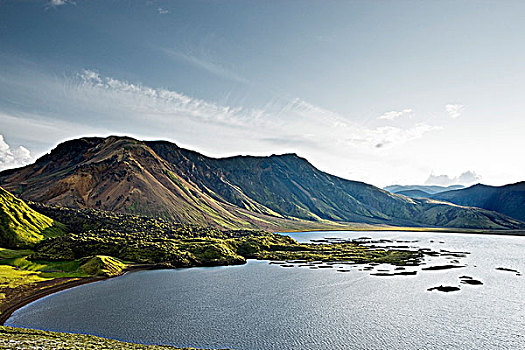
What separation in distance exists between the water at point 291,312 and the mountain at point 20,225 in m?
61.3

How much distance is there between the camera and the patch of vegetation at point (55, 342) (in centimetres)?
4078

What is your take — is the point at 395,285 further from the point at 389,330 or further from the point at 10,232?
the point at 10,232

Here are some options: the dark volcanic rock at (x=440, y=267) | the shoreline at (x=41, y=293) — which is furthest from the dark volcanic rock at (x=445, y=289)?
the shoreline at (x=41, y=293)

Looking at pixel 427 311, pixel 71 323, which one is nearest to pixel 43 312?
pixel 71 323

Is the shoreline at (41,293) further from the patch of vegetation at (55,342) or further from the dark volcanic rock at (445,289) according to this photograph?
the dark volcanic rock at (445,289)

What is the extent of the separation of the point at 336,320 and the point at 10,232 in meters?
138

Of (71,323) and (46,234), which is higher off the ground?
(46,234)

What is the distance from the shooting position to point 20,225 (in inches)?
5408

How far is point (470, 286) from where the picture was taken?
92.6m

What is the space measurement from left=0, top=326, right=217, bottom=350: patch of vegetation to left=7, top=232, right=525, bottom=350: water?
16.0 ft

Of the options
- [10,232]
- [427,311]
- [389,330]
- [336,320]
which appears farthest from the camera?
[10,232]

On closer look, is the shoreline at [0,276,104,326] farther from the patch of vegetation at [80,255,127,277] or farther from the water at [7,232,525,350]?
the patch of vegetation at [80,255,127,277]

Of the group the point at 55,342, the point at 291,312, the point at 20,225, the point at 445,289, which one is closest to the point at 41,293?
the point at 55,342


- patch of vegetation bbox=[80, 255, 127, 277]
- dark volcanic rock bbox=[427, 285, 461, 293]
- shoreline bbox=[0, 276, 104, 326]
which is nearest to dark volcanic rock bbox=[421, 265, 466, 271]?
dark volcanic rock bbox=[427, 285, 461, 293]
